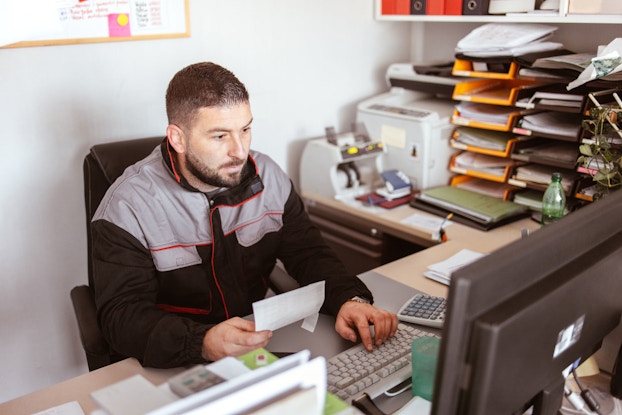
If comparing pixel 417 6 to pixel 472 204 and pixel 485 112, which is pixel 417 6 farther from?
pixel 472 204

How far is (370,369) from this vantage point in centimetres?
125

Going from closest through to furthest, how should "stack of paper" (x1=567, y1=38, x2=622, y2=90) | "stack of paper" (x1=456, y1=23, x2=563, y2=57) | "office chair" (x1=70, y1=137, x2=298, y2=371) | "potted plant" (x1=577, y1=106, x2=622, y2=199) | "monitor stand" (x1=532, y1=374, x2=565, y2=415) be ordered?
"monitor stand" (x1=532, y1=374, x2=565, y2=415), "office chair" (x1=70, y1=137, x2=298, y2=371), "potted plant" (x1=577, y1=106, x2=622, y2=199), "stack of paper" (x1=567, y1=38, x2=622, y2=90), "stack of paper" (x1=456, y1=23, x2=563, y2=57)

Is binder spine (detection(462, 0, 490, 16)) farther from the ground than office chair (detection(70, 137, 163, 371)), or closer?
farther from the ground

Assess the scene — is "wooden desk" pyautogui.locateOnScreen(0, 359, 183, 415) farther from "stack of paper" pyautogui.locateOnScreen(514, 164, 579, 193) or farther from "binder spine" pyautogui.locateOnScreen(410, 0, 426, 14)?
"binder spine" pyautogui.locateOnScreen(410, 0, 426, 14)

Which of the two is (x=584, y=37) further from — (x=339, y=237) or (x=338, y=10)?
(x=339, y=237)

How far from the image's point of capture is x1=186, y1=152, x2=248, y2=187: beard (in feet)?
5.32

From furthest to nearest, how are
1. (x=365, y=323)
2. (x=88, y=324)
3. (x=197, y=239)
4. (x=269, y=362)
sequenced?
1. (x=197, y=239)
2. (x=88, y=324)
3. (x=365, y=323)
4. (x=269, y=362)

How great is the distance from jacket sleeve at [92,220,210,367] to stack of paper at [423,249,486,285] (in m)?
0.73

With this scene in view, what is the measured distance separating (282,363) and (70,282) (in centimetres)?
169

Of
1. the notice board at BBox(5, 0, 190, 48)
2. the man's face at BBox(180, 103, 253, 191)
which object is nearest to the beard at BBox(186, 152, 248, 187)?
the man's face at BBox(180, 103, 253, 191)

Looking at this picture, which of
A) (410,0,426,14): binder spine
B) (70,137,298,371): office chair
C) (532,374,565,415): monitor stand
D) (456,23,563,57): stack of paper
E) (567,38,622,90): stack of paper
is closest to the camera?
(532,374,565,415): monitor stand

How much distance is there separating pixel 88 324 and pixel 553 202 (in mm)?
1552

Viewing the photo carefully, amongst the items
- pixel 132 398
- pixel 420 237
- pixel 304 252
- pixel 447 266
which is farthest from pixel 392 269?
pixel 132 398

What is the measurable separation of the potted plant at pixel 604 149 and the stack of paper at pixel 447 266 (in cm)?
43
